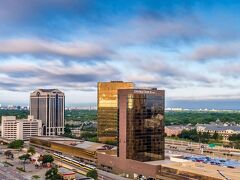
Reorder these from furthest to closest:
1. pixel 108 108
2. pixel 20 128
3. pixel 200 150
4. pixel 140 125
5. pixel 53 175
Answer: pixel 20 128 < pixel 108 108 < pixel 200 150 < pixel 140 125 < pixel 53 175

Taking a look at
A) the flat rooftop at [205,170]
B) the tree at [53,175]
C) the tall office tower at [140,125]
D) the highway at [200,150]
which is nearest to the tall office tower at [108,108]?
the highway at [200,150]

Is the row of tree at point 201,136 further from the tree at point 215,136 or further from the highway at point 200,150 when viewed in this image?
the highway at point 200,150

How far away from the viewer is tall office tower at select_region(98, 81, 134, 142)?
14475 cm

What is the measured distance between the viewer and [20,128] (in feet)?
588

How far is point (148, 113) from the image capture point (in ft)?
298

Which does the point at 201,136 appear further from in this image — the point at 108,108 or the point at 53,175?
the point at 53,175

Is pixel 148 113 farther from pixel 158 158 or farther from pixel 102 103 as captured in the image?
pixel 102 103

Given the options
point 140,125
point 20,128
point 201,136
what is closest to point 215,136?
point 201,136

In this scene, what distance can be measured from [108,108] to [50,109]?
5601 cm

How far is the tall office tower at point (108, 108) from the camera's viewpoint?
145 meters

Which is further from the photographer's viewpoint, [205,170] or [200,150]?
[200,150]

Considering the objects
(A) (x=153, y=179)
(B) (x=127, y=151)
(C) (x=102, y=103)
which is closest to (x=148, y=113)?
(B) (x=127, y=151)

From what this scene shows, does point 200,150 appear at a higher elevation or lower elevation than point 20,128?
lower

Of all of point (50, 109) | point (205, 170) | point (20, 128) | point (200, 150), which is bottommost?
point (200, 150)
